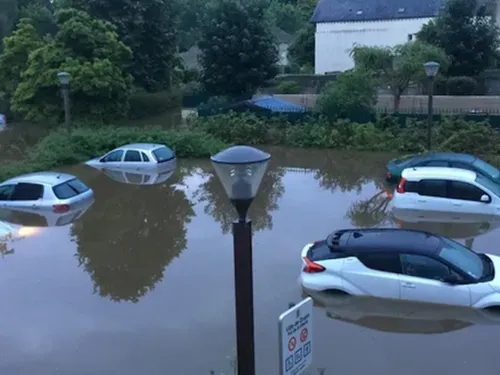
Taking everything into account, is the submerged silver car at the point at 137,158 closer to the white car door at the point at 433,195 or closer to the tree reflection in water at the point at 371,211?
the tree reflection in water at the point at 371,211

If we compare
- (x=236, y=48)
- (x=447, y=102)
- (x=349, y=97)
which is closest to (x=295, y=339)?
(x=349, y=97)

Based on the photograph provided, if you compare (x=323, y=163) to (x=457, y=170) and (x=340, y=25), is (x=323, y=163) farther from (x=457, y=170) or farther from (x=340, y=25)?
(x=340, y=25)

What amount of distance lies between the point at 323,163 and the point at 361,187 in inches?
183

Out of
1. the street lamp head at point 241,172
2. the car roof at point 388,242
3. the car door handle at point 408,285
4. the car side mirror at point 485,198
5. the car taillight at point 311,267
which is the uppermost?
the street lamp head at point 241,172

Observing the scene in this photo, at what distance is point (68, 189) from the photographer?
1850 centimetres

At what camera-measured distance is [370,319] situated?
37.8 ft

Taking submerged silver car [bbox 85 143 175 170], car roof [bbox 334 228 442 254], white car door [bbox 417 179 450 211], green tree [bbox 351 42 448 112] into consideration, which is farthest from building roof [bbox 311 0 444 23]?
car roof [bbox 334 228 442 254]

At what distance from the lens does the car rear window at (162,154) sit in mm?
24250

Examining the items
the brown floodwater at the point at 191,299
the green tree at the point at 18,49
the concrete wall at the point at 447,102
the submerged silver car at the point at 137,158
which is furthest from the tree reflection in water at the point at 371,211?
the green tree at the point at 18,49

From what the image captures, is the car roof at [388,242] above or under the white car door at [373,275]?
above

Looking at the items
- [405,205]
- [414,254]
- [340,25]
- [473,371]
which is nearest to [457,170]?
[405,205]

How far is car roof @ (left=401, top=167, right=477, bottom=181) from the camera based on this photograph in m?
17.6

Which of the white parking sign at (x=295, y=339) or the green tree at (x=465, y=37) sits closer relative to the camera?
the white parking sign at (x=295, y=339)

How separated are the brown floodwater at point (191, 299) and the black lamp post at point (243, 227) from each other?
15.8 feet
